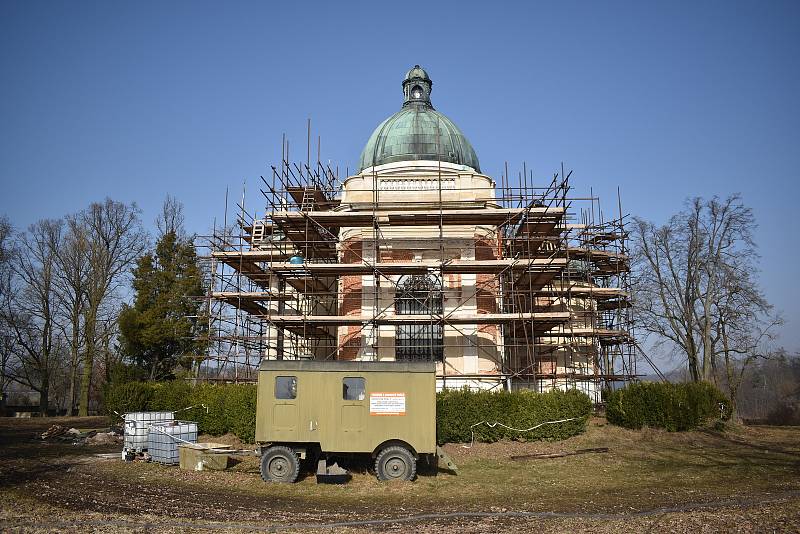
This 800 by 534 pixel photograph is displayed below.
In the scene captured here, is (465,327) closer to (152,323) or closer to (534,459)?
(534,459)

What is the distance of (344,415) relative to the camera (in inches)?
582

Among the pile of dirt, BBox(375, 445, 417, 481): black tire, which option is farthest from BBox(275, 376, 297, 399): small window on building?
the pile of dirt

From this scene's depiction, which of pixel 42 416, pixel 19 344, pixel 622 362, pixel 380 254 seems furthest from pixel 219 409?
pixel 19 344

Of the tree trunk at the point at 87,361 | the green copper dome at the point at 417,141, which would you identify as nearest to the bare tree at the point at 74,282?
the tree trunk at the point at 87,361

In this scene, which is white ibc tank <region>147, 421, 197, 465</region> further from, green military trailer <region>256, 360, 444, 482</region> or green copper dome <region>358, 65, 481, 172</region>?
green copper dome <region>358, 65, 481, 172</region>

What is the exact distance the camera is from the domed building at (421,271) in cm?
2541

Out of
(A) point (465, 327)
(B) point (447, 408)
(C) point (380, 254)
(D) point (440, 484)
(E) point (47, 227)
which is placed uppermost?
(E) point (47, 227)

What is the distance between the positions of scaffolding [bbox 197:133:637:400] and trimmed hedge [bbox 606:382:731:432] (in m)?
3.36

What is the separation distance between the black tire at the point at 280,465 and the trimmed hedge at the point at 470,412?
5.96 meters

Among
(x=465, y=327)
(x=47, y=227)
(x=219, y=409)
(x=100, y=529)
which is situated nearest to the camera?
(x=100, y=529)

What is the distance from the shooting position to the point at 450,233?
89.5ft

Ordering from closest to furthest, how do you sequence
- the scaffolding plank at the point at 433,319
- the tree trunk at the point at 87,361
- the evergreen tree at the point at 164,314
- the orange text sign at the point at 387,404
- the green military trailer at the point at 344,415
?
1. the green military trailer at the point at 344,415
2. the orange text sign at the point at 387,404
3. the scaffolding plank at the point at 433,319
4. the evergreen tree at the point at 164,314
5. the tree trunk at the point at 87,361

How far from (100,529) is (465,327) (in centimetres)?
1831

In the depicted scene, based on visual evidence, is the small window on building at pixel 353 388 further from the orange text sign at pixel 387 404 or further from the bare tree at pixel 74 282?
the bare tree at pixel 74 282
